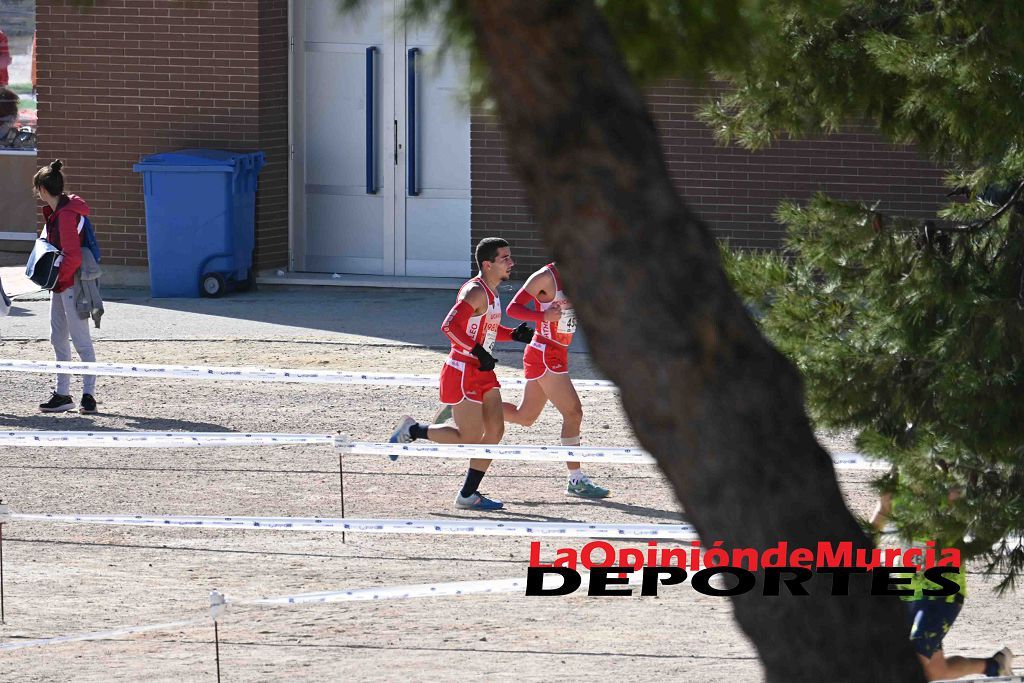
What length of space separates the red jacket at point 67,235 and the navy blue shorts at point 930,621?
744 centimetres

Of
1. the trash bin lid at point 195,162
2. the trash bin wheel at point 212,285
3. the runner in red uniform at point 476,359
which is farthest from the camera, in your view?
the trash bin wheel at point 212,285

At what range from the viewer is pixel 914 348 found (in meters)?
4.88

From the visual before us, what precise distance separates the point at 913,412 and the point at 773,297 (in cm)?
55

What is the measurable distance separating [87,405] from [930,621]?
743cm

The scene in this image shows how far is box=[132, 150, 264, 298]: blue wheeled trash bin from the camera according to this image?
16.5 m

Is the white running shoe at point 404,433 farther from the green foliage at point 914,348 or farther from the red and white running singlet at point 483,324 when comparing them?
the green foliage at point 914,348

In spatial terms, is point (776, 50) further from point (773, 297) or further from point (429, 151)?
point (429, 151)

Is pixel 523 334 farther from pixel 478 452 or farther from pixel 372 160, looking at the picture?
pixel 372 160

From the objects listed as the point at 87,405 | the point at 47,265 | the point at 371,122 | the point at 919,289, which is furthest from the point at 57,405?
the point at 919,289

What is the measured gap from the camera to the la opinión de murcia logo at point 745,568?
3168 millimetres

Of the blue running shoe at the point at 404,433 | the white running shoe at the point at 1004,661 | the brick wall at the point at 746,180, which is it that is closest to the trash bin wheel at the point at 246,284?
the brick wall at the point at 746,180

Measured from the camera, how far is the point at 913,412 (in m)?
4.88

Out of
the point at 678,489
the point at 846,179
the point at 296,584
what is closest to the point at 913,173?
the point at 846,179

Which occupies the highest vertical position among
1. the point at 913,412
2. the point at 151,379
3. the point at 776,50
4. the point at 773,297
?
the point at 776,50
